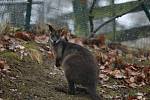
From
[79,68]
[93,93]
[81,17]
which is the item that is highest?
[81,17]

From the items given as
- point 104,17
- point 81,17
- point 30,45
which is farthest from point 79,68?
point 104,17

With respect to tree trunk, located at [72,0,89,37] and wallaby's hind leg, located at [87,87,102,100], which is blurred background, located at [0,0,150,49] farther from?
wallaby's hind leg, located at [87,87,102,100]

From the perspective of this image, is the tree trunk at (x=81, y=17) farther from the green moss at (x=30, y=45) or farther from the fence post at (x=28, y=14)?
the green moss at (x=30, y=45)

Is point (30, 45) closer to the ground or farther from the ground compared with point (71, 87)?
farther from the ground

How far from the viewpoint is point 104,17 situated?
1248cm

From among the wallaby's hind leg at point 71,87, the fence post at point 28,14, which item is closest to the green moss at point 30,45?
the fence post at point 28,14

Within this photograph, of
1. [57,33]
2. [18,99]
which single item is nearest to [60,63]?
[57,33]

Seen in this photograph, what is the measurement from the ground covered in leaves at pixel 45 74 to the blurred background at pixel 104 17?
106cm

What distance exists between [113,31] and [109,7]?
56 centimetres

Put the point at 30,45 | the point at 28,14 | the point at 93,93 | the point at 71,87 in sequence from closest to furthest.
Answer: the point at 93,93
the point at 71,87
the point at 30,45
the point at 28,14

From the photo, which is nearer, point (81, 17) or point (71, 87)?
point (71, 87)

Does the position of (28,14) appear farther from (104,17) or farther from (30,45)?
(104,17)

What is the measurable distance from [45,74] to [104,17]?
432 centimetres

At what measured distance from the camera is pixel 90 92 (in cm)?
742
